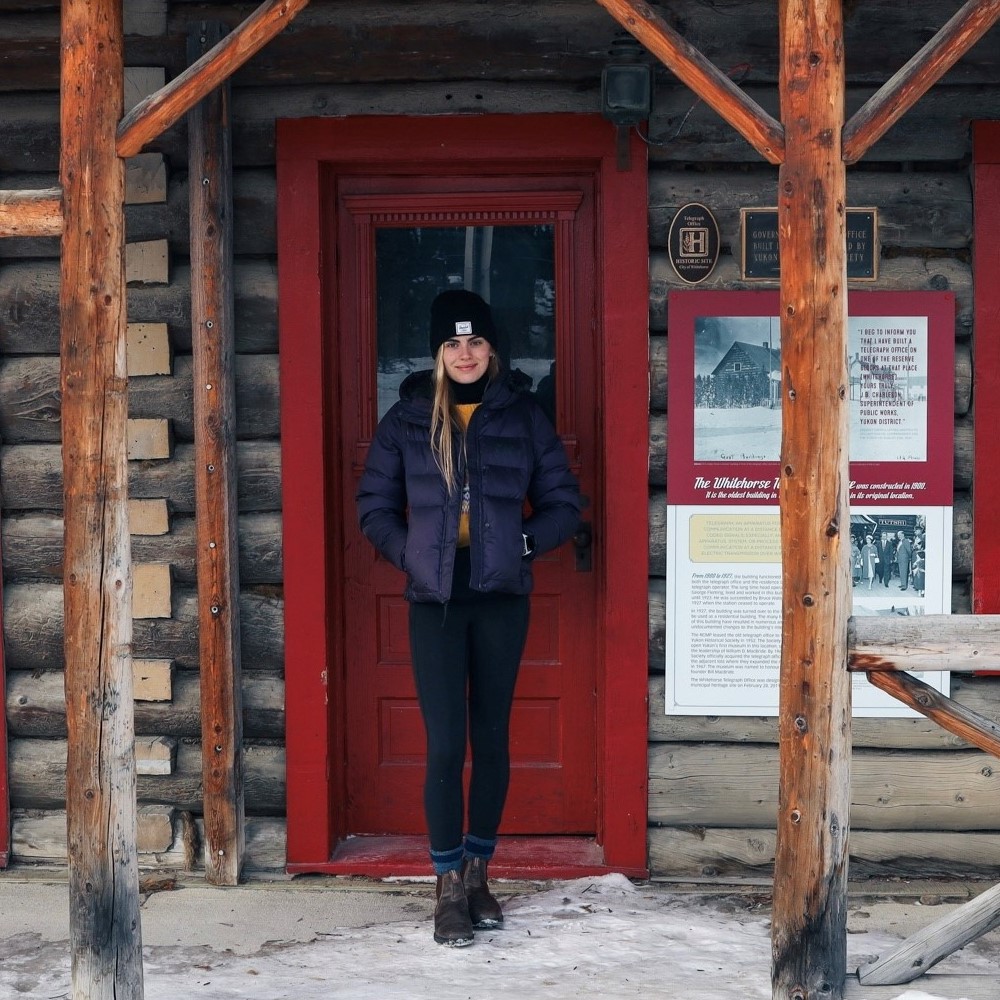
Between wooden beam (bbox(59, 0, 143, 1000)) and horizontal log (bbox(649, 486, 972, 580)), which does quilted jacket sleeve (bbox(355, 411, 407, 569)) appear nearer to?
wooden beam (bbox(59, 0, 143, 1000))

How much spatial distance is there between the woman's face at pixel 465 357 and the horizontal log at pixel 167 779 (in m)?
1.61

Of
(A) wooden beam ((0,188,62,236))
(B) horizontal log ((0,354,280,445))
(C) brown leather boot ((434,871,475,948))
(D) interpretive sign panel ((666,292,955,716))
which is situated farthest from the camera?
(B) horizontal log ((0,354,280,445))

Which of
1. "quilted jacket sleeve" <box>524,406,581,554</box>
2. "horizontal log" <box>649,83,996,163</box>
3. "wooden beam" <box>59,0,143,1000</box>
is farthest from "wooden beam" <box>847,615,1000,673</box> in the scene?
"wooden beam" <box>59,0,143,1000</box>

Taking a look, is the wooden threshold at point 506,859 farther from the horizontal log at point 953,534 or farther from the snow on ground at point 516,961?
the horizontal log at point 953,534

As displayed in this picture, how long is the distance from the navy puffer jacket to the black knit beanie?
167mm

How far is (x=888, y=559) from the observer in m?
4.74

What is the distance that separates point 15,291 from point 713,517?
2.66m

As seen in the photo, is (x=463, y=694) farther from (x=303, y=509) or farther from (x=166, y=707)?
(x=166, y=707)

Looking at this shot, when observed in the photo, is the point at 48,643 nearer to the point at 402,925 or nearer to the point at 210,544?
the point at 210,544

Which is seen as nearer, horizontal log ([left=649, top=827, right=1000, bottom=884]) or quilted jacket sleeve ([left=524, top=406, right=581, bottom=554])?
quilted jacket sleeve ([left=524, top=406, right=581, bottom=554])

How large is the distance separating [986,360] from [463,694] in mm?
2173

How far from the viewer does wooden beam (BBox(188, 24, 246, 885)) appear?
4559 millimetres

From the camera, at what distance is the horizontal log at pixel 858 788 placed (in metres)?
4.77

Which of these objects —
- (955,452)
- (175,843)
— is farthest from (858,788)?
(175,843)
